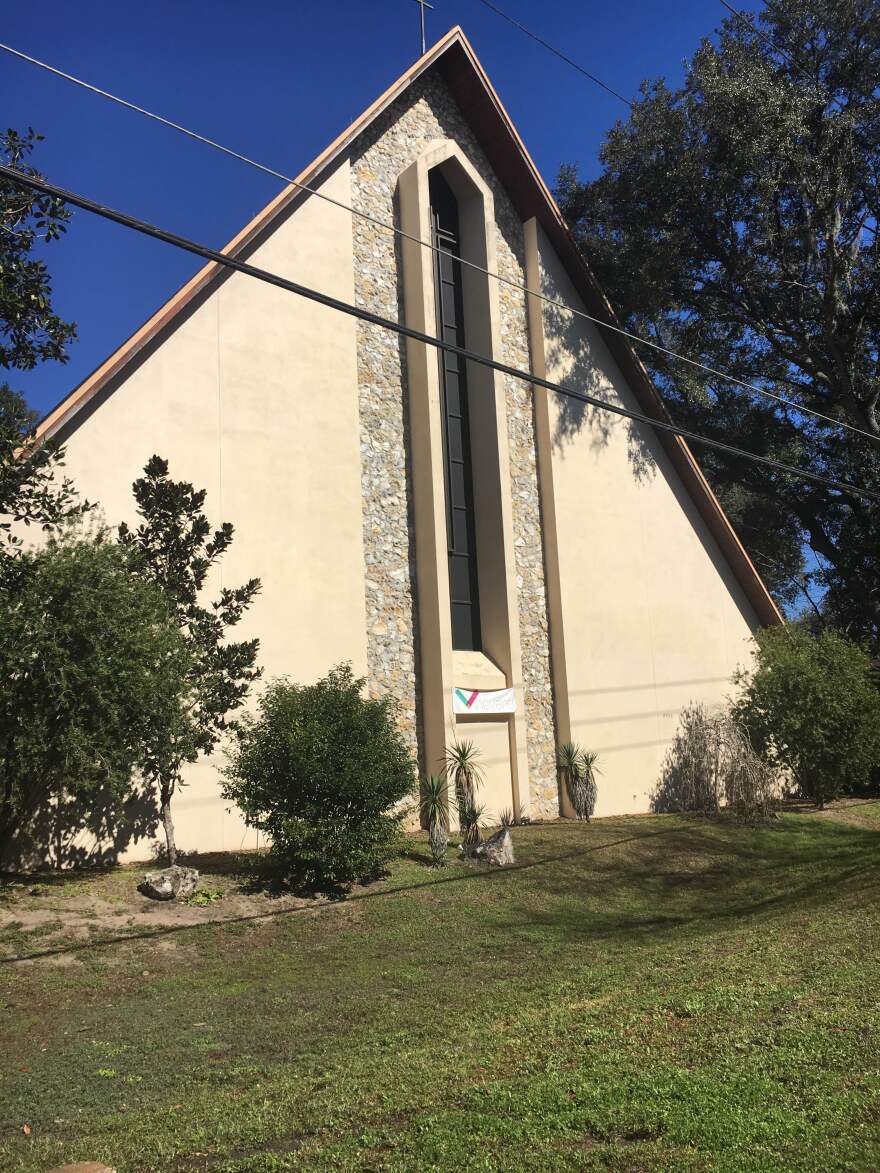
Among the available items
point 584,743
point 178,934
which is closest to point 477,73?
point 584,743

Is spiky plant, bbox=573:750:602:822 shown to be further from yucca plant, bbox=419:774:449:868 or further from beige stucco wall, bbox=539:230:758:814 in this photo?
yucca plant, bbox=419:774:449:868

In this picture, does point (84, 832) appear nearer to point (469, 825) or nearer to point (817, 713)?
point (469, 825)

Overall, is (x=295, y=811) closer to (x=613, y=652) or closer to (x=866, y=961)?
(x=866, y=961)

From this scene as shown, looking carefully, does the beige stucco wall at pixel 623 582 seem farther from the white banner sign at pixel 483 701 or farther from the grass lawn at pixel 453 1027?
the grass lawn at pixel 453 1027

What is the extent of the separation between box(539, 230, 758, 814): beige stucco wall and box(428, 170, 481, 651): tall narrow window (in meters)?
2.08

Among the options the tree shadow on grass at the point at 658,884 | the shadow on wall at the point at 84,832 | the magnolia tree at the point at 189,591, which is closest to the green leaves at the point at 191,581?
the magnolia tree at the point at 189,591

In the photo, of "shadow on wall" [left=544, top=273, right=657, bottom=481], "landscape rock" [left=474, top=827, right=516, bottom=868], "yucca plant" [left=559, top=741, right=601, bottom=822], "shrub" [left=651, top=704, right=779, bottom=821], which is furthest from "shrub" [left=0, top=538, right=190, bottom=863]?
"shrub" [left=651, top=704, right=779, bottom=821]

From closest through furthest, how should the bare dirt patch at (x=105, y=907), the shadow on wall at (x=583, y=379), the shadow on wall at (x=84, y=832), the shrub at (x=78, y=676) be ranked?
the bare dirt patch at (x=105, y=907) → the shrub at (x=78, y=676) → the shadow on wall at (x=84, y=832) → the shadow on wall at (x=583, y=379)

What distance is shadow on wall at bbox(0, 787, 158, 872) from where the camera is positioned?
43.2ft

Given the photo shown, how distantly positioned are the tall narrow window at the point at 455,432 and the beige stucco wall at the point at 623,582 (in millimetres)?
2082

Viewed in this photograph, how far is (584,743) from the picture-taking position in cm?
2098

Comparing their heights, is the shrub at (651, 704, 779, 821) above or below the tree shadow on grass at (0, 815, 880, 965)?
above

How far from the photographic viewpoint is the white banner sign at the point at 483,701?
18.6 m

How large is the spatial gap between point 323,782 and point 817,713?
13362 mm
